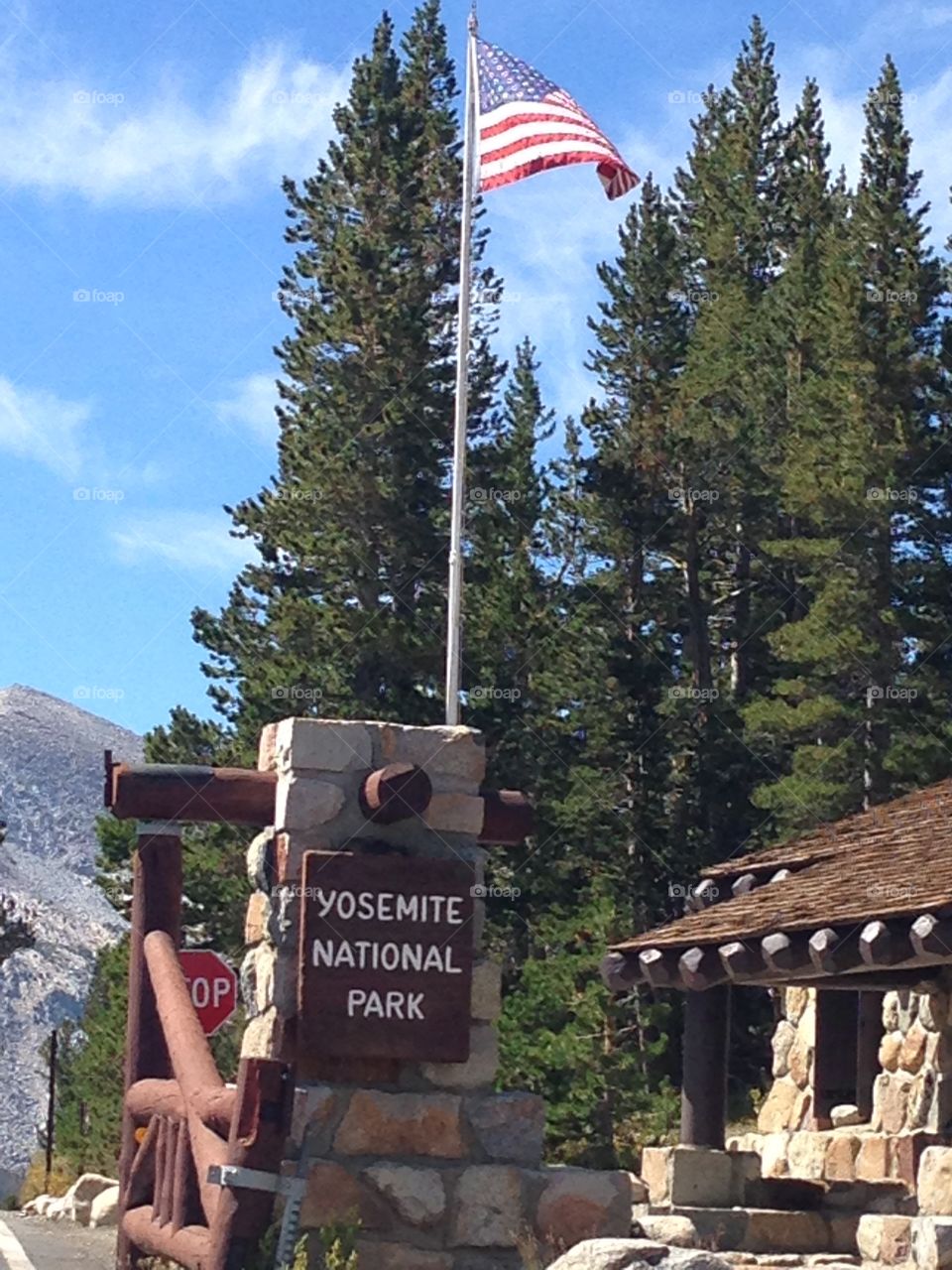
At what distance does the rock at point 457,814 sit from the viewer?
34.2ft

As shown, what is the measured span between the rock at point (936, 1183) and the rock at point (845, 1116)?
530 centimetres

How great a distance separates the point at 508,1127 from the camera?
10086mm

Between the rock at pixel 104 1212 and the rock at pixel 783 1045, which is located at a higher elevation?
the rock at pixel 783 1045

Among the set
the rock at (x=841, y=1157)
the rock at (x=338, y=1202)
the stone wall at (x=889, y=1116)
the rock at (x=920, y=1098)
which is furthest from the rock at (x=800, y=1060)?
the rock at (x=338, y=1202)

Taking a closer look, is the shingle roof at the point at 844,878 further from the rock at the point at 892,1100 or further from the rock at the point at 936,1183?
the rock at the point at 892,1100

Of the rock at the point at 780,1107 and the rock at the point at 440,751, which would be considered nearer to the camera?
the rock at the point at 440,751

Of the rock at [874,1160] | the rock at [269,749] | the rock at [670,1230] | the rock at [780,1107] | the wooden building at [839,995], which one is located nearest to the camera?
the rock at [269,749]

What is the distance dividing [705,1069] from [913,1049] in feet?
5.20

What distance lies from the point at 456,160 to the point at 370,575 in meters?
8.45

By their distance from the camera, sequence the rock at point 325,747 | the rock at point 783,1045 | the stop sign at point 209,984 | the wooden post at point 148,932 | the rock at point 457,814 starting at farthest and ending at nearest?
1. the rock at point 783,1045
2. the stop sign at point 209,984
3. the wooden post at point 148,932
4. the rock at point 457,814
5. the rock at point 325,747

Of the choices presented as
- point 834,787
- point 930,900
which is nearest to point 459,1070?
point 930,900

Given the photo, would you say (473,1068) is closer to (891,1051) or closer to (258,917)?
(258,917)

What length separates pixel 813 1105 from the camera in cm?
1962

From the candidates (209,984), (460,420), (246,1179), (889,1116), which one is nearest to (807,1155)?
(889,1116)
